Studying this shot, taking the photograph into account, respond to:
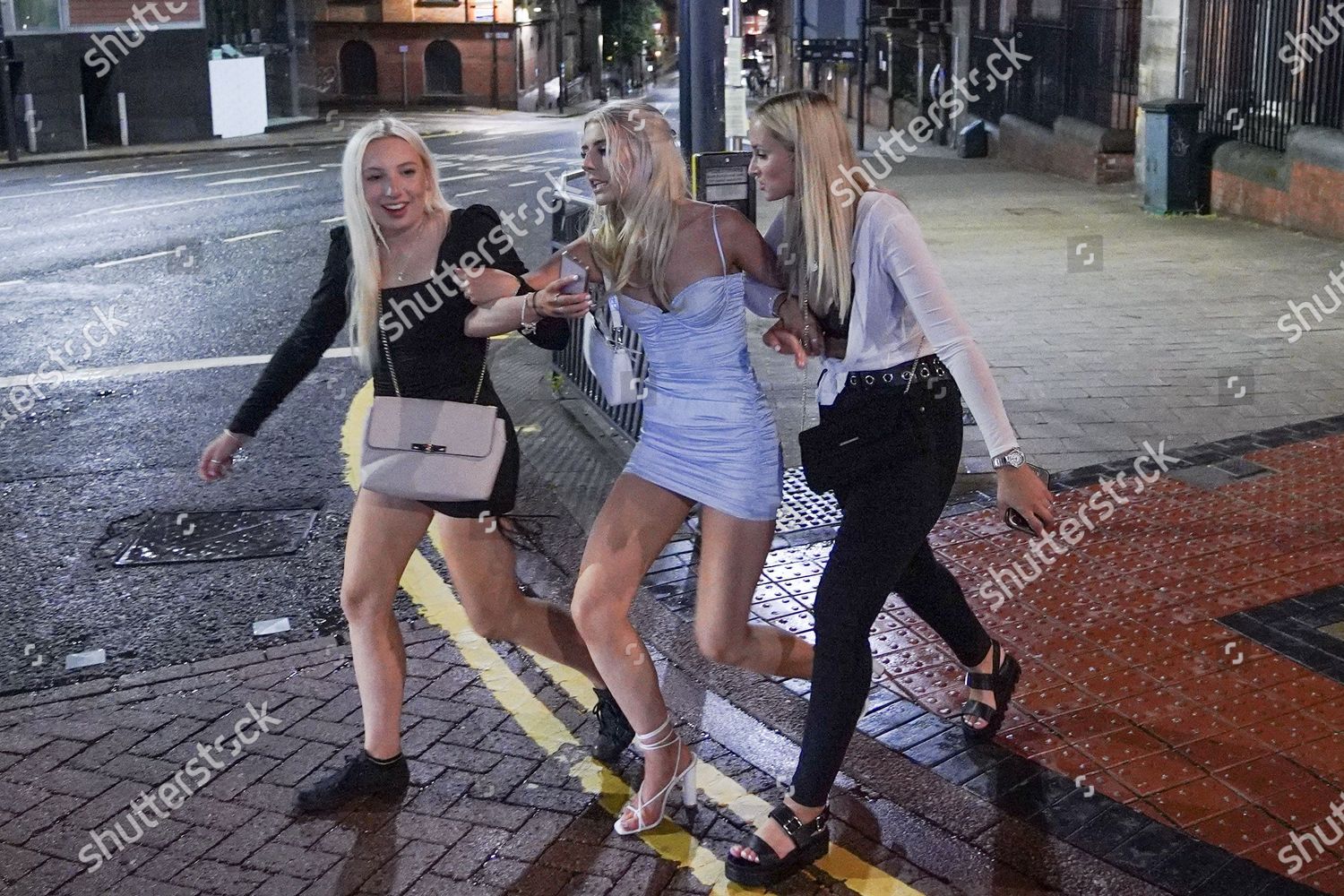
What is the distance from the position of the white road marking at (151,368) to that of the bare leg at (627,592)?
6347 mm

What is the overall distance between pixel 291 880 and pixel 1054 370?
669cm

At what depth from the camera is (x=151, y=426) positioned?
872 cm

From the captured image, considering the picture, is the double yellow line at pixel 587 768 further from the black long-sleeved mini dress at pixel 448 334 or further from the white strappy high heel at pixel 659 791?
the black long-sleeved mini dress at pixel 448 334

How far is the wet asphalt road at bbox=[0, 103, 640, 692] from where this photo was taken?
19.3ft

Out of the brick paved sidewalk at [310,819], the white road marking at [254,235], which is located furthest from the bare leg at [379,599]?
the white road marking at [254,235]

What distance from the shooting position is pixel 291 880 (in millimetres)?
3928

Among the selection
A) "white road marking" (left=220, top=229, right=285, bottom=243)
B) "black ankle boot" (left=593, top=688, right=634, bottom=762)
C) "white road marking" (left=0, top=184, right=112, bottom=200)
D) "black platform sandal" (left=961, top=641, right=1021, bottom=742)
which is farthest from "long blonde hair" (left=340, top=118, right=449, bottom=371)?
"white road marking" (left=0, top=184, right=112, bottom=200)

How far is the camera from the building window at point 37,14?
29250mm

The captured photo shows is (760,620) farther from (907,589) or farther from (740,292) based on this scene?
(740,292)

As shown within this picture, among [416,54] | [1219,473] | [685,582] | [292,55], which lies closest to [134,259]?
[685,582]

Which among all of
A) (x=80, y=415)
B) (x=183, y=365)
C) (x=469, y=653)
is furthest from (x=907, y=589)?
(x=183, y=365)

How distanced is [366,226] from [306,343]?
45 cm

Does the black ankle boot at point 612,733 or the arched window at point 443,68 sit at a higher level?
the arched window at point 443,68

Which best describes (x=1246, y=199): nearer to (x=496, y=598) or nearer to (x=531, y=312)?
(x=496, y=598)
